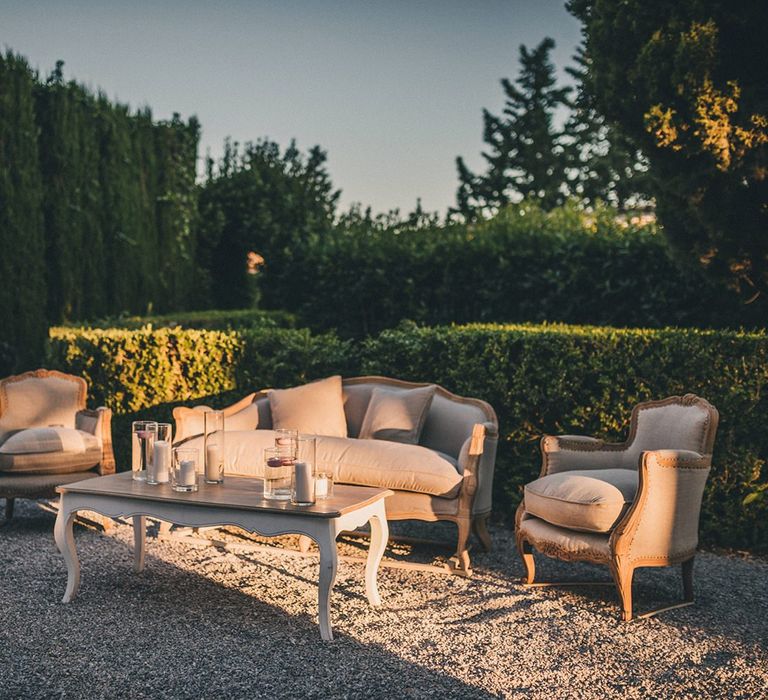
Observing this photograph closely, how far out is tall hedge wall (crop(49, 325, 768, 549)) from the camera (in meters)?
5.25

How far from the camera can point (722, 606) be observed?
4266 millimetres

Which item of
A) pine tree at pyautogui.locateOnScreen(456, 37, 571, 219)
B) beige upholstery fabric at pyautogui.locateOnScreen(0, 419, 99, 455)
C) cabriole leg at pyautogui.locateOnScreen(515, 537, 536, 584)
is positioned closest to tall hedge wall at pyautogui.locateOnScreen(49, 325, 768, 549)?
beige upholstery fabric at pyautogui.locateOnScreen(0, 419, 99, 455)

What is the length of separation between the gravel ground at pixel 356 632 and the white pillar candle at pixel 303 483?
22.4 inches

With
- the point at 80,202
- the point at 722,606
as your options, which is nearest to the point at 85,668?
the point at 722,606

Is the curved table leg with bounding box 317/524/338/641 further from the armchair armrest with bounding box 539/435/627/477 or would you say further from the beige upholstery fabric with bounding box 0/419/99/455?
the beige upholstery fabric with bounding box 0/419/99/455

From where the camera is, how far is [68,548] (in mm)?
4188

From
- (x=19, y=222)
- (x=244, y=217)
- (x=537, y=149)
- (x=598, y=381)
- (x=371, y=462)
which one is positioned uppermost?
(x=537, y=149)

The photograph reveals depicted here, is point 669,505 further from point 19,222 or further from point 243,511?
point 19,222

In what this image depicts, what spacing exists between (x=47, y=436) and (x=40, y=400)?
0.54 m

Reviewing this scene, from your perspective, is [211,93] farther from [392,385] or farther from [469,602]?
[469,602]

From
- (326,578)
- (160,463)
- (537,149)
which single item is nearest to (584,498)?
(326,578)

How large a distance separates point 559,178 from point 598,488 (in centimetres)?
2691

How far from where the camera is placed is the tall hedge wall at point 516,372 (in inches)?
207

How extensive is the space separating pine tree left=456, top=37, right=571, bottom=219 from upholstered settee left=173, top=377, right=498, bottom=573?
25.3 metres
